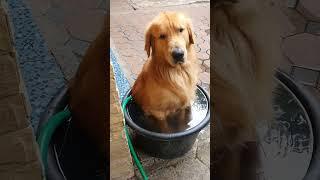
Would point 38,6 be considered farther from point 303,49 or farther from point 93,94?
point 303,49

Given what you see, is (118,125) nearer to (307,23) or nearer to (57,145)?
(57,145)

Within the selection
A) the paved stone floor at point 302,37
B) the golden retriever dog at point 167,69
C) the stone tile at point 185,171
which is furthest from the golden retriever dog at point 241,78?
the stone tile at point 185,171

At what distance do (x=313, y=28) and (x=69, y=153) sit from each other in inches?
13.5

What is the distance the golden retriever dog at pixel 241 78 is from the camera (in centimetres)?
46

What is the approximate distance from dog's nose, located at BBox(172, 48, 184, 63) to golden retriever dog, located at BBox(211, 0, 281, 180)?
0.11 meters

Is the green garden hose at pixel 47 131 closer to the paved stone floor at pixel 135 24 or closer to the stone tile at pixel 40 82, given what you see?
the stone tile at pixel 40 82

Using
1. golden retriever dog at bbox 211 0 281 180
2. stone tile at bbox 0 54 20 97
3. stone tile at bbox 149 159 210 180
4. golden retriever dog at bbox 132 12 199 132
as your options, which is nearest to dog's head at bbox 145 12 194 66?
golden retriever dog at bbox 132 12 199 132

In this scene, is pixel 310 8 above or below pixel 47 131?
above

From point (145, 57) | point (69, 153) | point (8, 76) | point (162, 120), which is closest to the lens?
point (8, 76)

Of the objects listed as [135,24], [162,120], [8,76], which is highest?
[8,76]

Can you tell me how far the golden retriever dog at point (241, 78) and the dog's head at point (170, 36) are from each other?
4.4 inches

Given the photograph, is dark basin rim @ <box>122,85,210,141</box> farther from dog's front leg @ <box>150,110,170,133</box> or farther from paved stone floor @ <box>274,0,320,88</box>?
paved stone floor @ <box>274,0,320,88</box>

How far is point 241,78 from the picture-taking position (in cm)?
51

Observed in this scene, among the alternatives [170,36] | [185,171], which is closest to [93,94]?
[170,36]
